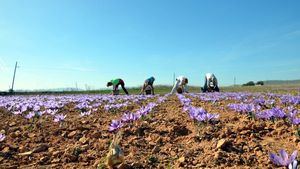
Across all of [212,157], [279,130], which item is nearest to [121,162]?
[212,157]

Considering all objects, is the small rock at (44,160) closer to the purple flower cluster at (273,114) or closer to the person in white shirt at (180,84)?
the purple flower cluster at (273,114)

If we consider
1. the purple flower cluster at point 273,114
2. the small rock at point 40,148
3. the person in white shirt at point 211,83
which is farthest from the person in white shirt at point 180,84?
the small rock at point 40,148

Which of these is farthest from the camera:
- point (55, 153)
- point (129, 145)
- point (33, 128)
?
point (33, 128)

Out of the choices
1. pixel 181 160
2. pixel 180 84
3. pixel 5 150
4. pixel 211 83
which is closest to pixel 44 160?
pixel 5 150

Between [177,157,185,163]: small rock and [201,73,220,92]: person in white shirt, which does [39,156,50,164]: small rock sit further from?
[201,73,220,92]: person in white shirt

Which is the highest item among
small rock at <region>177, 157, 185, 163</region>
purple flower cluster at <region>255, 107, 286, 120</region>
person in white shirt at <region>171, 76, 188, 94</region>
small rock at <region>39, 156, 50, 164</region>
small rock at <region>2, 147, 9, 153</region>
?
person in white shirt at <region>171, 76, 188, 94</region>

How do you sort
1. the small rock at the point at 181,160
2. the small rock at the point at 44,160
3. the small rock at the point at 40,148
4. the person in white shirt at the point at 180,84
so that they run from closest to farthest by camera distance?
1. the small rock at the point at 181,160
2. the small rock at the point at 44,160
3. the small rock at the point at 40,148
4. the person in white shirt at the point at 180,84

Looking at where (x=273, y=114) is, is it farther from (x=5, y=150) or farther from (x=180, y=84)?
(x=180, y=84)

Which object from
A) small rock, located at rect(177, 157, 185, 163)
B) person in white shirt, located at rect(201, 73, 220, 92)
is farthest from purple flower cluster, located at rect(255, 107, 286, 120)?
person in white shirt, located at rect(201, 73, 220, 92)

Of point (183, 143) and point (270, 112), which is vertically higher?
point (270, 112)

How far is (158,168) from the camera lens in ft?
8.45

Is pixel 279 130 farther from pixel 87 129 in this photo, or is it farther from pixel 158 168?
pixel 87 129

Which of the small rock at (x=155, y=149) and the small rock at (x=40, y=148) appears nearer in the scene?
the small rock at (x=155, y=149)

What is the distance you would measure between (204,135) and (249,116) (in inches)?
53.8
